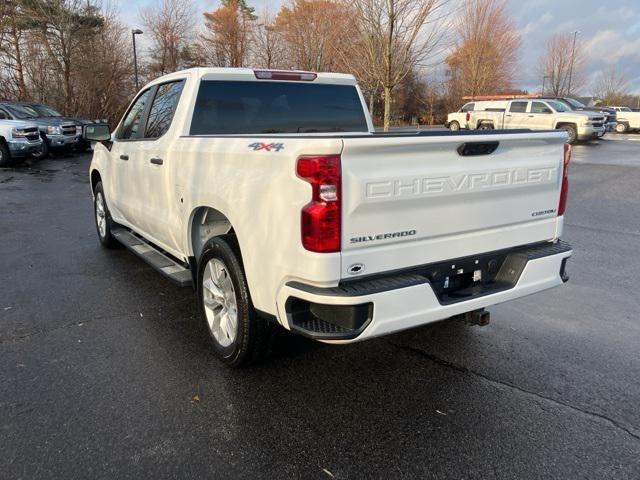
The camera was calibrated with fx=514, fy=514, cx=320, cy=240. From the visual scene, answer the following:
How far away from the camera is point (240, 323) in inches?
126

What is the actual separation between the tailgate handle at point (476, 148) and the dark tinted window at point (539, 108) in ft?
74.7

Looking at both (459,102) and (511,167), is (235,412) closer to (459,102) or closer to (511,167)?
(511,167)

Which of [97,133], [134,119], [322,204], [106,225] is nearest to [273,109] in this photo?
[134,119]

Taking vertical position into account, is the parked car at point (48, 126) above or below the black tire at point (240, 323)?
above

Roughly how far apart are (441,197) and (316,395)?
1.41 m

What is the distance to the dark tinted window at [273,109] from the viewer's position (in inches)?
164

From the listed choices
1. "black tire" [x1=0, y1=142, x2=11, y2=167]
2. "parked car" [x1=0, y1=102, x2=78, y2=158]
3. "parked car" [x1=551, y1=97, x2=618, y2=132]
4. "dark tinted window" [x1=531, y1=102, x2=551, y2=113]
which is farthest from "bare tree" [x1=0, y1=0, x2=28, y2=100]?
"parked car" [x1=551, y1=97, x2=618, y2=132]

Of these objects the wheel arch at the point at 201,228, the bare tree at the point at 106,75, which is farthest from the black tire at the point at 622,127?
the wheel arch at the point at 201,228

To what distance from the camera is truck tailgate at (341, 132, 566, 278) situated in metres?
2.58

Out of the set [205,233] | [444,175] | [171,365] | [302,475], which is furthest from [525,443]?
[205,233]

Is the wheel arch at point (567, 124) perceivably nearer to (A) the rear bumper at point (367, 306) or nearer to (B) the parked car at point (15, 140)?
(B) the parked car at point (15, 140)

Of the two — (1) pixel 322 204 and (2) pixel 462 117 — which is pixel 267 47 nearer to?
(2) pixel 462 117

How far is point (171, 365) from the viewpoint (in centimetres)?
351

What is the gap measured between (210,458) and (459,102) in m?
49.2
